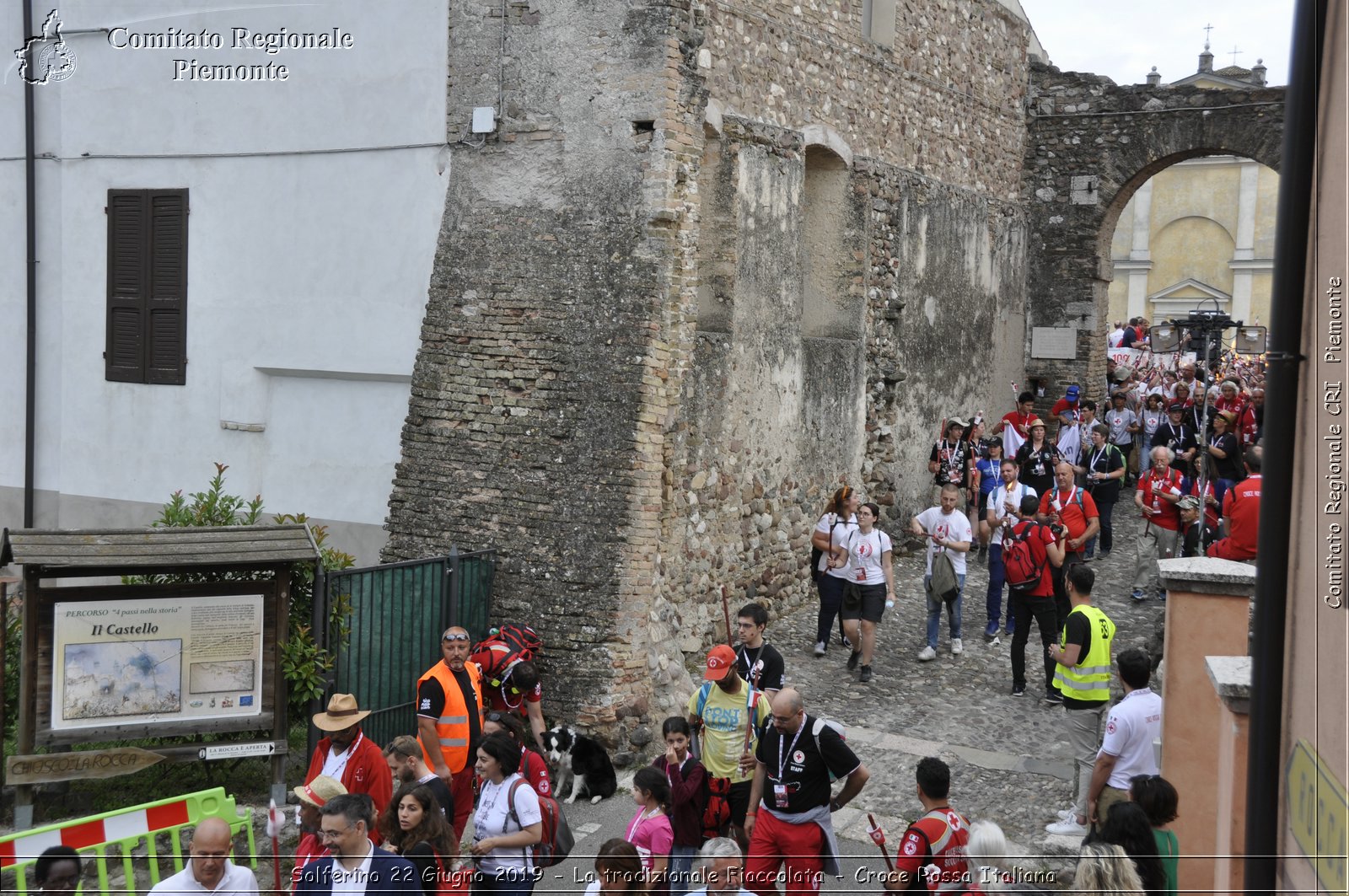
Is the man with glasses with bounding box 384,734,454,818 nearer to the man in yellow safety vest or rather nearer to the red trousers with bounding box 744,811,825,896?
the red trousers with bounding box 744,811,825,896

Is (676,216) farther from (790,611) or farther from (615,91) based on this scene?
(790,611)

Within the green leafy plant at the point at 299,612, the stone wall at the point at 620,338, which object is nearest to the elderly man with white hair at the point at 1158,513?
the stone wall at the point at 620,338

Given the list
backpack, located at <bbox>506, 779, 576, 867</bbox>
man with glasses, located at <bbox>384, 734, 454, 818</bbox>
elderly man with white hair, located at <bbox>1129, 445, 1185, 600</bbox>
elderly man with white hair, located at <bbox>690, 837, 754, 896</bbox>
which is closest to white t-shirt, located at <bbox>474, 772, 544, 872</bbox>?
backpack, located at <bbox>506, 779, 576, 867</bbox>

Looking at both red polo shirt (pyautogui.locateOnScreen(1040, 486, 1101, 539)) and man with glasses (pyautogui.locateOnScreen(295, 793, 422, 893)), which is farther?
red polo shirt (pyautogui.locateOnScreen(1040, 486, 1101, 539))

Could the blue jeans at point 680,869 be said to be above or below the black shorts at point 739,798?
below

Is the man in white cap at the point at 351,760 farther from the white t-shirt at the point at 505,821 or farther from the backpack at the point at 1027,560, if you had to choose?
the backpack at the point at 1027,560

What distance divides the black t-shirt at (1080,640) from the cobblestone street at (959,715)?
75cm

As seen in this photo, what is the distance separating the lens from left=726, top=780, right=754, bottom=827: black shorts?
6.88m

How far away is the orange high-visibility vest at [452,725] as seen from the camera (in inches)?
283

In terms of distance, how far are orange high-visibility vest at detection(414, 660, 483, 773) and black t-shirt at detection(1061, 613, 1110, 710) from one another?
3678 millimetres

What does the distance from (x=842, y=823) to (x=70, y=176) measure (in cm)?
963

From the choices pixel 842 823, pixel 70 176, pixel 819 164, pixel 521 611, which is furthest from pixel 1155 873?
pixel 70 176

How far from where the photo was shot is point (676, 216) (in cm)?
944

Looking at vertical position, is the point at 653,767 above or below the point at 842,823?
above
